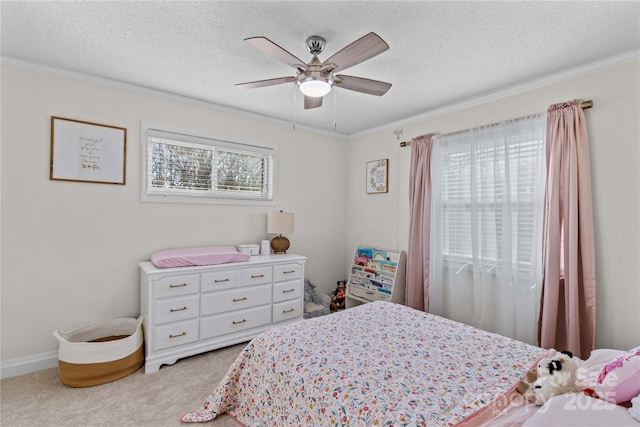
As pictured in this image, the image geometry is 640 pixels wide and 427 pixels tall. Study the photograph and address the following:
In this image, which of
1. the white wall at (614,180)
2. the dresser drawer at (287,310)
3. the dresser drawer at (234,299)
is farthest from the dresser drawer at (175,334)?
the white wall at (614,180)

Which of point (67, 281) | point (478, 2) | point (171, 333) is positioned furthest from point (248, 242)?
point (478, 2)

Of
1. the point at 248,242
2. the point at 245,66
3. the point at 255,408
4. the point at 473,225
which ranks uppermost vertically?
the point at 245,66

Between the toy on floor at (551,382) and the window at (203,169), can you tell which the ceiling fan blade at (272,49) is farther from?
the toy on floor at (551,382)

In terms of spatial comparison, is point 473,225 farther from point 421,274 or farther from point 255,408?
point 255,408

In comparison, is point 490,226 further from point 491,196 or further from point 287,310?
point 287,310

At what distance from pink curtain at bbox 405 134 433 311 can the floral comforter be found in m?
1.16

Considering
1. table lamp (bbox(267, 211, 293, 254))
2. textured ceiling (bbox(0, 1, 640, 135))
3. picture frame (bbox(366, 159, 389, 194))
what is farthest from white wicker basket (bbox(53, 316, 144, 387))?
picture frame (bbox(366, 159, 389, 194))

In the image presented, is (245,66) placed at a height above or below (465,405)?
above

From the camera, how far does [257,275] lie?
3076 millimetres

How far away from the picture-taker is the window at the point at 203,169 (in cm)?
300

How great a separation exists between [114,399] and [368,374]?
1.85 metres

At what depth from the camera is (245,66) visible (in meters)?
2.39

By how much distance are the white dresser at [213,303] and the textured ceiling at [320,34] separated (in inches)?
66.6

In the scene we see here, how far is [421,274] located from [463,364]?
6.13 ft
